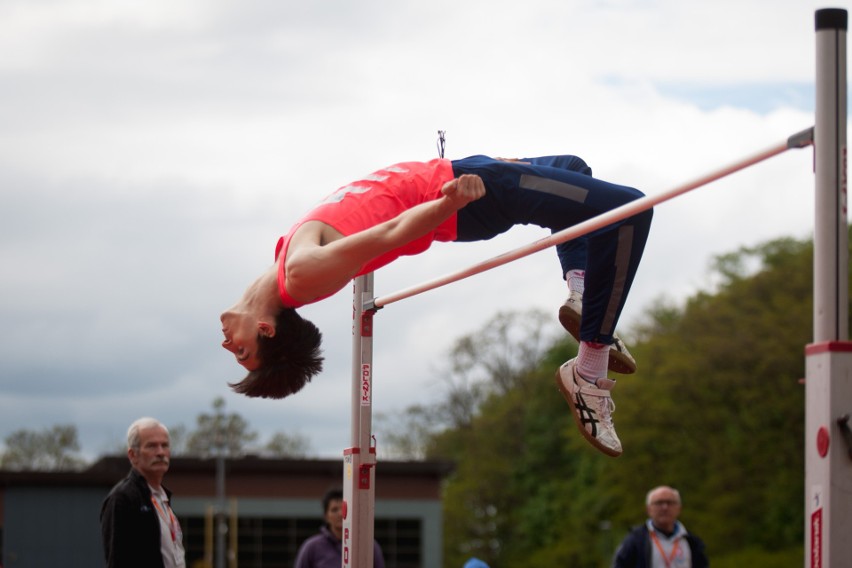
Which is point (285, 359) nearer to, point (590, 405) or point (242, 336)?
point (242, 336)

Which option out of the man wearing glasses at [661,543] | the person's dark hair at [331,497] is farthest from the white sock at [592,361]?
the man wearing glasses at [661,543]

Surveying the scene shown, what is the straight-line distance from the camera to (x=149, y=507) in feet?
15.6

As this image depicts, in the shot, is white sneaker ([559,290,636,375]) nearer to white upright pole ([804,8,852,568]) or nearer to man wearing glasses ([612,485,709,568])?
white upright pole ([804,8,852,568])

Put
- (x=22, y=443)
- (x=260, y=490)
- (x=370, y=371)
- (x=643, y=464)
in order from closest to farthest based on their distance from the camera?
(x=370, y=371) → (x=643, y=464) → (x=260, y=490) → (x=22, y=443)

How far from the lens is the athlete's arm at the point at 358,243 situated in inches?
141

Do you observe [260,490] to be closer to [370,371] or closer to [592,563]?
[592,563]

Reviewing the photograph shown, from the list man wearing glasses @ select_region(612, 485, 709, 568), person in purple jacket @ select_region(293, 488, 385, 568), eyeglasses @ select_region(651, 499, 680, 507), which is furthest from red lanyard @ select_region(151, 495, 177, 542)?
eyeglasses @ select_region(651, 499, 680, 507)

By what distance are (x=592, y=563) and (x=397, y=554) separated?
4851 mm

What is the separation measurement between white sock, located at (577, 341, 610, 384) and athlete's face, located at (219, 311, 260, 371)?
112 cm

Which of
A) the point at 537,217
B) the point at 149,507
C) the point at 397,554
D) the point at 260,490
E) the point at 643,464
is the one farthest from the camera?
the point at 260,490

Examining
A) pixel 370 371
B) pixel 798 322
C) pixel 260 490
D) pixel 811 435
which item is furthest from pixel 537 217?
pixel 260 490

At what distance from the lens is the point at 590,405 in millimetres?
4449

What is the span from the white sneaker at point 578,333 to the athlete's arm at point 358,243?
0.98 metres

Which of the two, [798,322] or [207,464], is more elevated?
[798,322]
